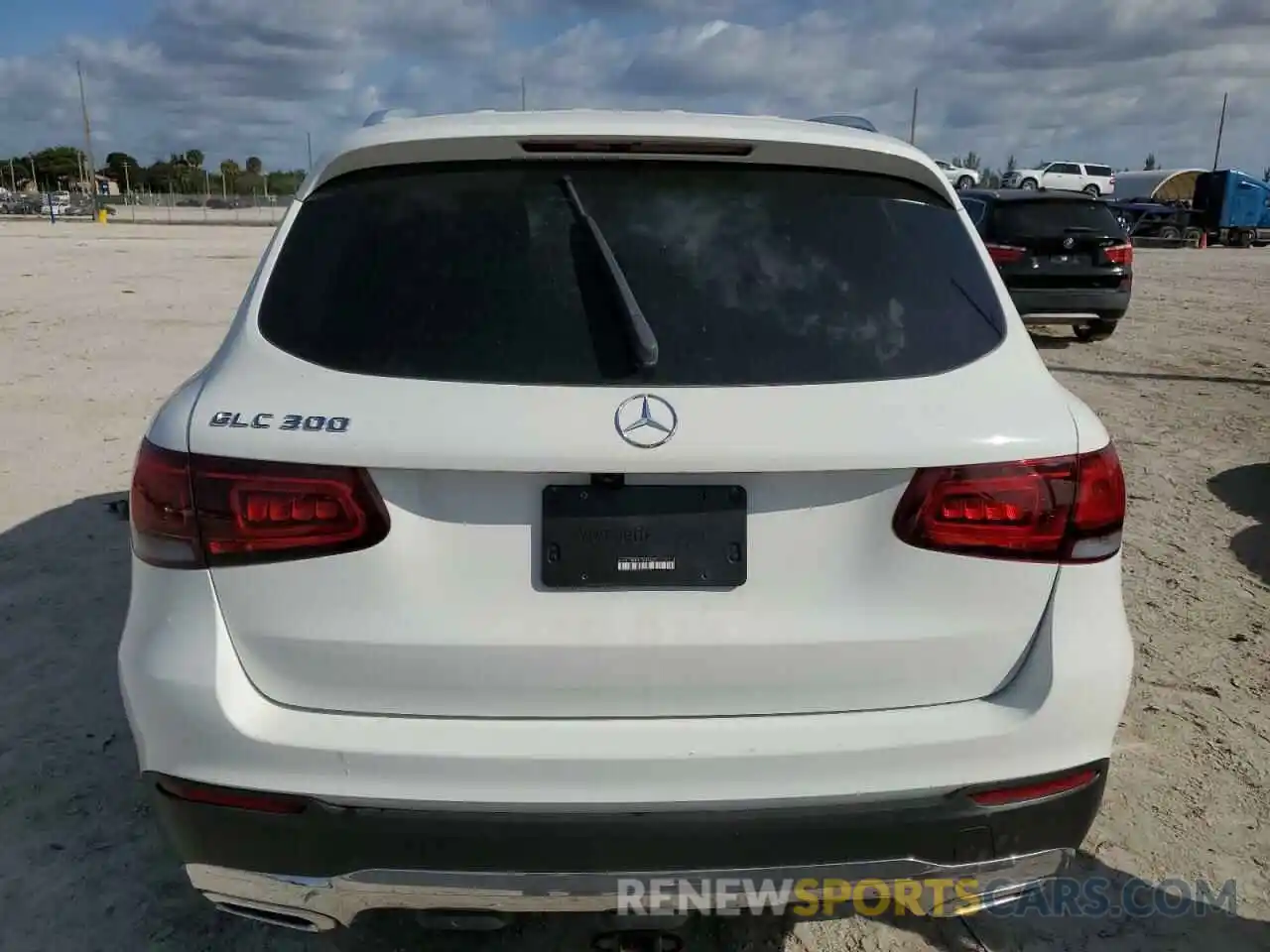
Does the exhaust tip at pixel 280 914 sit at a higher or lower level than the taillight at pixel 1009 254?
lower

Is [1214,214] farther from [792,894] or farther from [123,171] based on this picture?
[123,171]

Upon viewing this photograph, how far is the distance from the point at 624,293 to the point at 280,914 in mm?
1406

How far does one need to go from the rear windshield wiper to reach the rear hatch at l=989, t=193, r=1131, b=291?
11.2 metres

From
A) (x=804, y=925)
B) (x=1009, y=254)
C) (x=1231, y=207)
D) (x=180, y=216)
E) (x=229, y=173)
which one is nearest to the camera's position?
(x=804, y=925)

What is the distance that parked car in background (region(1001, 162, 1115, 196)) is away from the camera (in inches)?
1943

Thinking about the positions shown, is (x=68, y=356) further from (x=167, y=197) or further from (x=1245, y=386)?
(x=167, y=197)

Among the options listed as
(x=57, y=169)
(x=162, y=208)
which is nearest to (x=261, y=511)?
(x=162, y=208)

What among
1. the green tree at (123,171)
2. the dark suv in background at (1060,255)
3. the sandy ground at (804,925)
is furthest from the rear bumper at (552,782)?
the green tree at (123,171)

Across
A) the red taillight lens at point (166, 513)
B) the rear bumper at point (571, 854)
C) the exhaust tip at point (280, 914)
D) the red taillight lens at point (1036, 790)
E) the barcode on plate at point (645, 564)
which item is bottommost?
the exhaust tip at point (280, 914)

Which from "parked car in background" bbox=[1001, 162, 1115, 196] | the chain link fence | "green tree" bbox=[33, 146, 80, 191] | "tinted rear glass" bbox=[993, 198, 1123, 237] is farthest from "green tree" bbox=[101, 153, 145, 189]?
"tinted rear glass" bbox=[993, 198, 1123, 237]

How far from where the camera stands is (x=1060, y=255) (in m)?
12.5

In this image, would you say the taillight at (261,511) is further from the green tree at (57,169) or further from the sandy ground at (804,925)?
the green tree at (57,169)

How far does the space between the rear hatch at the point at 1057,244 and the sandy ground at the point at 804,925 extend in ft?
6.70

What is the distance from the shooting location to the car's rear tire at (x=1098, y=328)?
12.9m
